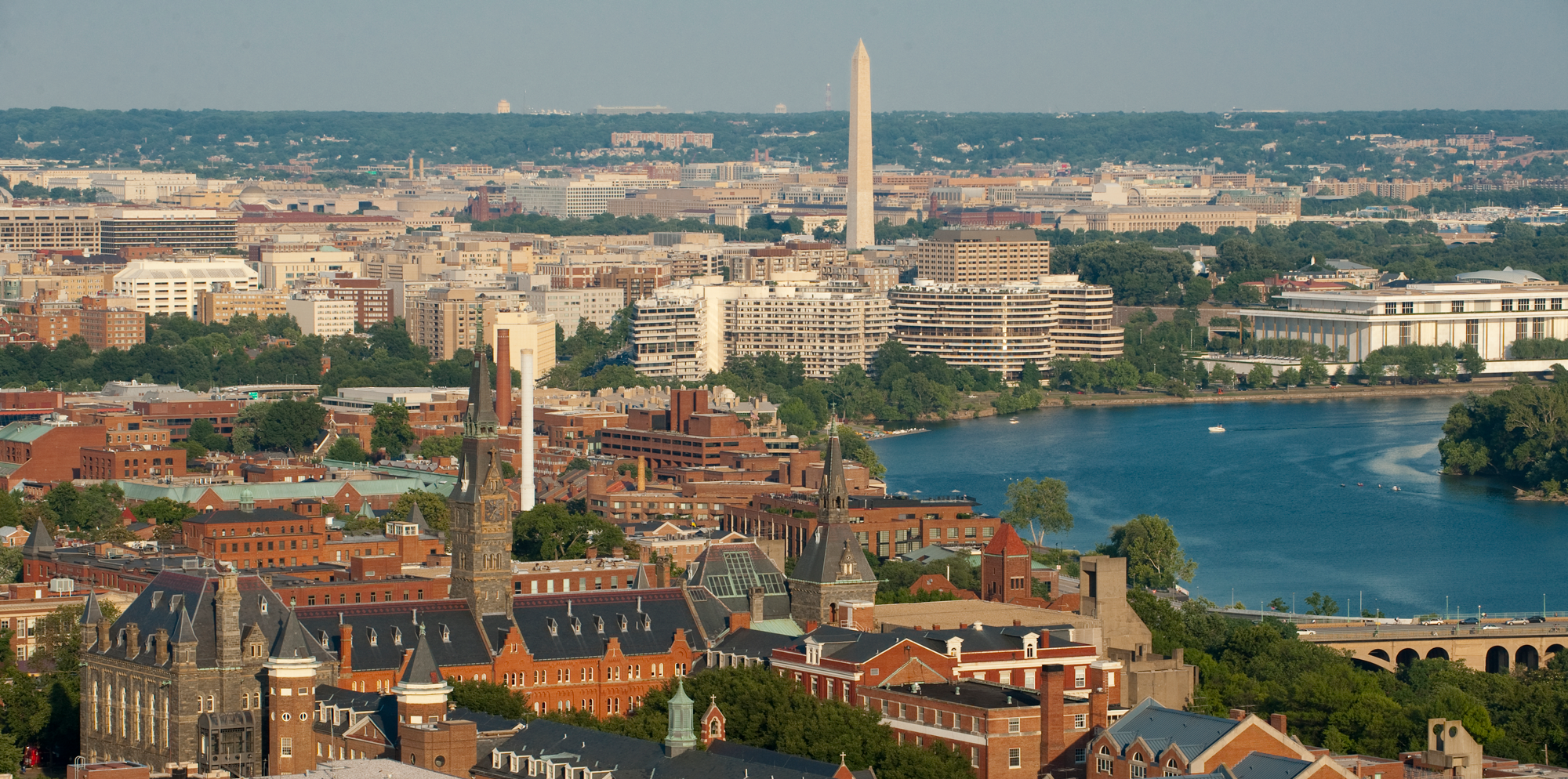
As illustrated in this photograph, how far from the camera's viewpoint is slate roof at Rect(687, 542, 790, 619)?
37562 mm

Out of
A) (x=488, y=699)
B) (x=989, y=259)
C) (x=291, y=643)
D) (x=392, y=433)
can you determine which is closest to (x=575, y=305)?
(x=989, y=259)

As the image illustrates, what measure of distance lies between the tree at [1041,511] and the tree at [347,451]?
56.5ft

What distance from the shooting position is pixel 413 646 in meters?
33.5

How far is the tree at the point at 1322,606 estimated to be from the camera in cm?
4697

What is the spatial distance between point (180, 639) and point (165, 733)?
97 cm

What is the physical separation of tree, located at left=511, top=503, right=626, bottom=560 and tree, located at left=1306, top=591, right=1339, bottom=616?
1050 centimetres

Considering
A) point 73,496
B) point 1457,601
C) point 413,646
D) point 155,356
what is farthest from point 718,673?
point 155,356

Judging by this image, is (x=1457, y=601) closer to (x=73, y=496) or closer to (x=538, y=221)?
(x=73, y=496)

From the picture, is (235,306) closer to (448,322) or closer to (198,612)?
(448,322)

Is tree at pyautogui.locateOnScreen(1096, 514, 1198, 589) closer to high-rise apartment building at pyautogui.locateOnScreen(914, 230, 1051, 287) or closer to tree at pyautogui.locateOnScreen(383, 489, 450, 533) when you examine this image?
tree at pyautogui.locateOnScreen(383, 489, 450, 533)

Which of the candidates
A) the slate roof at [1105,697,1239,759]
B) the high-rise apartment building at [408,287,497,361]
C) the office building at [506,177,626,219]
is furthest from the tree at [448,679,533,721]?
the office building at [506,177,626,219]

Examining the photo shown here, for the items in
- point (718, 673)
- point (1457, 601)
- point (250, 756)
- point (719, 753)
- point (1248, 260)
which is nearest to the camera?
point (719, 753)

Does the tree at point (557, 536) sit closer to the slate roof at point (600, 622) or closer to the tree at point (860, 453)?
the slate roof at point (600, 622)

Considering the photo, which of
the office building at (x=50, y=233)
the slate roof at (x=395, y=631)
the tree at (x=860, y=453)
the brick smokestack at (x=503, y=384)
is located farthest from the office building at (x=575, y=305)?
the slate roof at (x=395, y=631)
